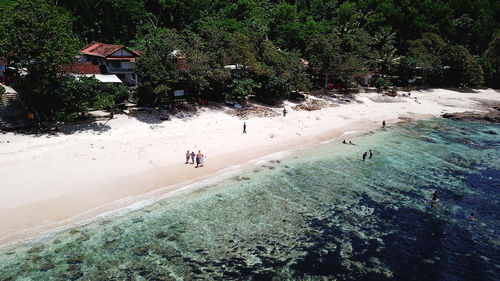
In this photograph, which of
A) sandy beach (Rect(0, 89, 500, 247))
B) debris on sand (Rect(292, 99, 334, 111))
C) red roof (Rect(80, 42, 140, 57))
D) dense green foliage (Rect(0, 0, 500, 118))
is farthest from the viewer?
debris on sand (Rect(292, 99, 334, 111))

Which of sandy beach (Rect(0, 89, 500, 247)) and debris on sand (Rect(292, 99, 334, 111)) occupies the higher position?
debris on sand (Rect(292, 99, 334, 111))

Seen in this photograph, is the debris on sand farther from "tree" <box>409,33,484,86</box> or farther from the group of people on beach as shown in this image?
"tree" <box>409,33,484,86</box>

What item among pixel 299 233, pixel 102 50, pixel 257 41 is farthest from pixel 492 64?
pixel 102 50

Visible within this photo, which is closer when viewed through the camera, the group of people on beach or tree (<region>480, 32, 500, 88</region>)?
the group of people on beach

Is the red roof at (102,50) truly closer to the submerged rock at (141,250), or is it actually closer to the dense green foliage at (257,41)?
the dense green foliage at (257,41)

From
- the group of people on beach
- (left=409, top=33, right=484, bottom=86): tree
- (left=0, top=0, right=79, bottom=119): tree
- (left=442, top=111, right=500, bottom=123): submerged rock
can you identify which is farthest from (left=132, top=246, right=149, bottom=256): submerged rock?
(left=409, top=33, right=484, bottom=86): tree
